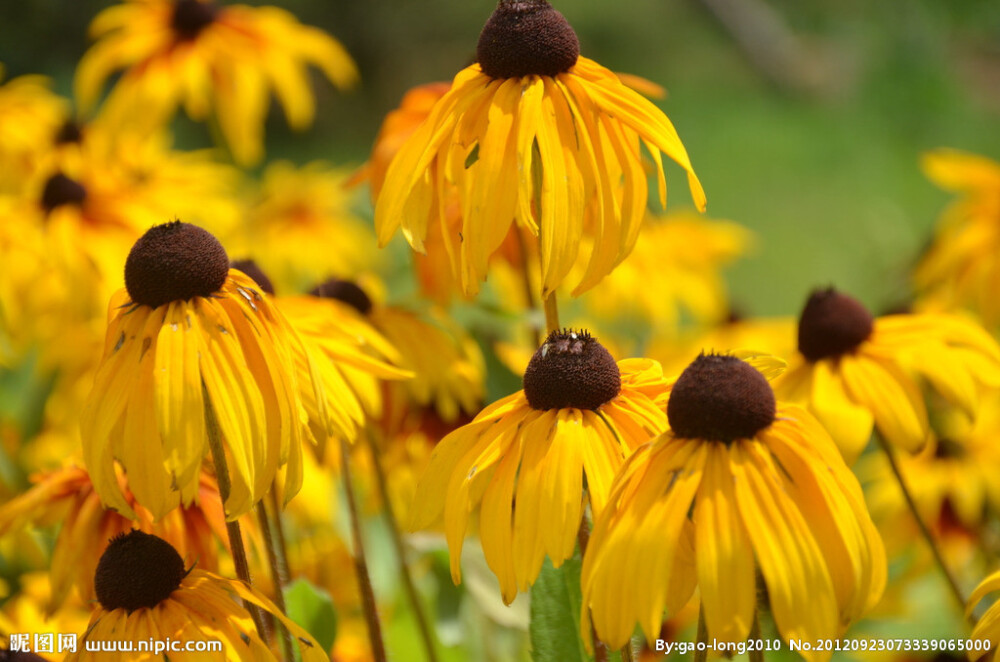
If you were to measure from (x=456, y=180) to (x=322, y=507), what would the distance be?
0.66 meters

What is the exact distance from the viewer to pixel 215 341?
0.81 metres

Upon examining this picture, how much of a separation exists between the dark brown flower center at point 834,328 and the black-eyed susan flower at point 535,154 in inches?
14.8

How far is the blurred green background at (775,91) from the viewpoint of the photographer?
5312mm

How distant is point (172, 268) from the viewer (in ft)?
2.69

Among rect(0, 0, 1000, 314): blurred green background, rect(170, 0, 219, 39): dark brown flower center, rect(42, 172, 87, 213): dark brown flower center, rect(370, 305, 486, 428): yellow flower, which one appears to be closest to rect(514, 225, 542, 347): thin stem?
rect(370, 305, 486, 428): yellow flower

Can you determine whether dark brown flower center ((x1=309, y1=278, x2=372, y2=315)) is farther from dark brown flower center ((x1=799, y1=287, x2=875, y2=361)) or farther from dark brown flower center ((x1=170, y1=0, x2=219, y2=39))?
dark brown flower center ((x1=170, y1=0, x2=219, y2=39))

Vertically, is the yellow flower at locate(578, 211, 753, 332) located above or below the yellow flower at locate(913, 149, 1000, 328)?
below

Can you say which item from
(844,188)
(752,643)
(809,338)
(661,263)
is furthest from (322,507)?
(844,188)

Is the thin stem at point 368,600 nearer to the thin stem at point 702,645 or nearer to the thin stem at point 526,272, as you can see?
the thin stem at point 526,272

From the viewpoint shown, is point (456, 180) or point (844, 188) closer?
point (456, 180)

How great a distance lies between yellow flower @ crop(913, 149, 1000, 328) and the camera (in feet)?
4.96

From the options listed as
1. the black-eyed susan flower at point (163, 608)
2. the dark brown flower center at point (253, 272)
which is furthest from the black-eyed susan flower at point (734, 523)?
the dark brown flower center at point (253, 272)

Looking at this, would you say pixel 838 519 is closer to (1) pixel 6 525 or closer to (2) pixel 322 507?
(1) pixel 6 525

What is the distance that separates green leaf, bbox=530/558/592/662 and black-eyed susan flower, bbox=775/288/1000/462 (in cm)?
28
